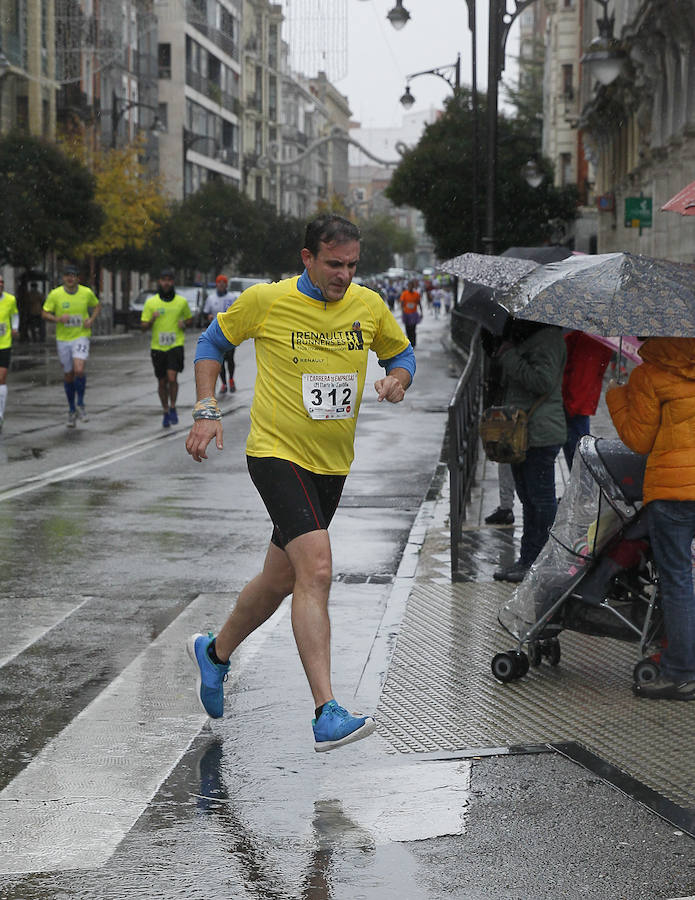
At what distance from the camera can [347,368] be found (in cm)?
539

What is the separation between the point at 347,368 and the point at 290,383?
0.68 feet

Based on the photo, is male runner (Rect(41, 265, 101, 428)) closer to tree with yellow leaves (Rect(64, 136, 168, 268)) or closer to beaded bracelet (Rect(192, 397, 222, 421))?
beaded bracelet (Rect(192, 397, 222, 421))

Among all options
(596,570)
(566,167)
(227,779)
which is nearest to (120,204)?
(566,167)

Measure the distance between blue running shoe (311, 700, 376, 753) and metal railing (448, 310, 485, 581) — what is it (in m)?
3.79

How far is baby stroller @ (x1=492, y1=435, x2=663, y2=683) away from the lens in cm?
635

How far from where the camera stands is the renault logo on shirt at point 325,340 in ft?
17.6

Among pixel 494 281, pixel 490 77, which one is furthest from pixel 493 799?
pixel 490 77

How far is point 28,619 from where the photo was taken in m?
7.56

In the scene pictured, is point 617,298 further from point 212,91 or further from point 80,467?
point 212,91

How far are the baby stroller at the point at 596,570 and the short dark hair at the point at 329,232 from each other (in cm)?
167

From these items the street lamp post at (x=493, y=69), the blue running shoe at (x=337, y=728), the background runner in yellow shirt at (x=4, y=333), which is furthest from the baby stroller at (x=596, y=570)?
the background runner in yellow shirt at (x=4, y=333)

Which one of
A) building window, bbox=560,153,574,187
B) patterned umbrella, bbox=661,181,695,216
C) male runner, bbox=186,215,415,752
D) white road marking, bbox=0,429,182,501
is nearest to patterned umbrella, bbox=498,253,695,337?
male runner, bbox=186,215,415,752

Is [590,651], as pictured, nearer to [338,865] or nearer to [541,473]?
[541,473]

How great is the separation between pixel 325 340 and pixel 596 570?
68.9 inches
